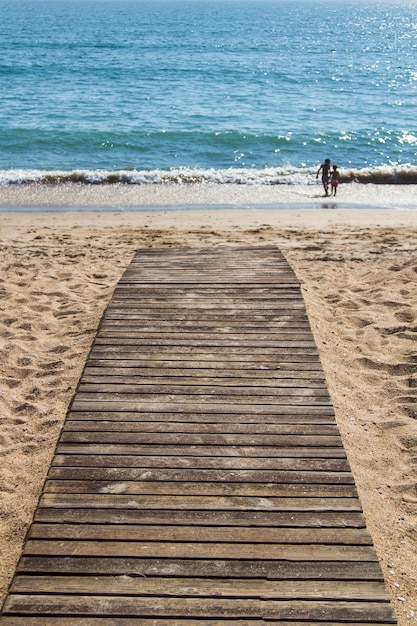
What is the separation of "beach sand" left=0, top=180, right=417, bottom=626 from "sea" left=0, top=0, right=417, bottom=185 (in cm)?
498

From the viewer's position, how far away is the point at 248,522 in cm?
443

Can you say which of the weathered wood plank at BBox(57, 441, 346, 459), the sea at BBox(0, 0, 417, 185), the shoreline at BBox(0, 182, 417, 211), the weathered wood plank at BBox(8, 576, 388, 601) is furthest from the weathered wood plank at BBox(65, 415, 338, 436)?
the sea at BBox(0, 0, 417, 185)

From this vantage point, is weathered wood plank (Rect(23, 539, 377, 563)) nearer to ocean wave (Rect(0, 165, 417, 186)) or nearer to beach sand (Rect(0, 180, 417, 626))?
beach sand (Rect(0, 180, 417, 626))

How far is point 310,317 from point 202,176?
13159 millimetres

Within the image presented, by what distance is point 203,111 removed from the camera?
29.6 m

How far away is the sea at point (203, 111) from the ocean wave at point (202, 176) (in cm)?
4

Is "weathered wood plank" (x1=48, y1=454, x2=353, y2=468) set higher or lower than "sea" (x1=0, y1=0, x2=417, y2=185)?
lower

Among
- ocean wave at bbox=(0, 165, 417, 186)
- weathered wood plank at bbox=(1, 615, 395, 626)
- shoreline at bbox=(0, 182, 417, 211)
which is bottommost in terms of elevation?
weathered wood plank at bbox=(1, 615, 395, 626)

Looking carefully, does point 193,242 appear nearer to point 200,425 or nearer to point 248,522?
point 200,425

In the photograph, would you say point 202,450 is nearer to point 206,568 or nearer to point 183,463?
point 183,463

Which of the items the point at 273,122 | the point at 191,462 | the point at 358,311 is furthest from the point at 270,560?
the point at 273,122

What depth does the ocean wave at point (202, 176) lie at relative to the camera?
20.0 metres

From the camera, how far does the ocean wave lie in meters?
20.0

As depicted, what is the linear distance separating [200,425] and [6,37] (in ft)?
207
